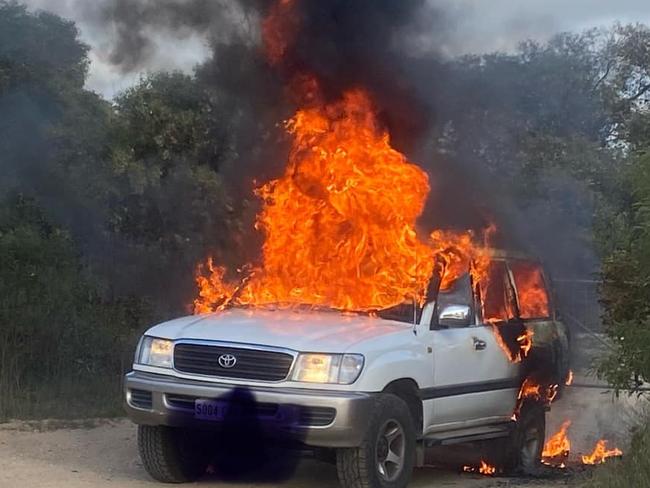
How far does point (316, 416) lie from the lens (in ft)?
23.3

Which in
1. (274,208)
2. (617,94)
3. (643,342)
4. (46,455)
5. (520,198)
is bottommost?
(46,455)

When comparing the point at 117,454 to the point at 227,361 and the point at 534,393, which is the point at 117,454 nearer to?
the point at 227,361

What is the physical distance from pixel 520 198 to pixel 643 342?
5.53 m

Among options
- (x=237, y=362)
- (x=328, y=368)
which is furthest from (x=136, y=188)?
(x=328, y=368)

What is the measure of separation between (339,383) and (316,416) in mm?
275

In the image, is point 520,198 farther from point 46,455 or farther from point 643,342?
point 46,455

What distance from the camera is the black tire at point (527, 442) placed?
9.18m

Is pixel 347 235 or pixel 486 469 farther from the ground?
pixel 347 235

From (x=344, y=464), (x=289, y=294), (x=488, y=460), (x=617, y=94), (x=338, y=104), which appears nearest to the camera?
(x=344, y=464)

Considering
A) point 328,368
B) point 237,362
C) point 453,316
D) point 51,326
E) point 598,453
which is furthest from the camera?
point 51,326

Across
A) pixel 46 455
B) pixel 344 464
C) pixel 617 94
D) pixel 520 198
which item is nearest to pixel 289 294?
pixel 344 464

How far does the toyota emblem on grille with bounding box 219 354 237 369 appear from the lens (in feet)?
24.2

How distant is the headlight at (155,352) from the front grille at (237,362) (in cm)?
10

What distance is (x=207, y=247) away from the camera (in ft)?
48.3
